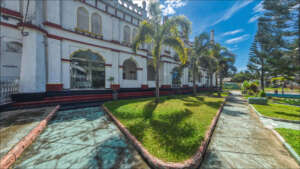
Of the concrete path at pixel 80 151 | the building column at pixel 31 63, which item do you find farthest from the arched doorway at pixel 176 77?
the building column at pixel 31 63

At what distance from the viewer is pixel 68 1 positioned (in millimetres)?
7879

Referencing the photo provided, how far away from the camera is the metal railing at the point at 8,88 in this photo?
5406 millimetres

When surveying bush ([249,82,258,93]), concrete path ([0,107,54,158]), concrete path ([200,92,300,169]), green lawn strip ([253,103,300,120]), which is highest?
bush ([249,82,258,93])

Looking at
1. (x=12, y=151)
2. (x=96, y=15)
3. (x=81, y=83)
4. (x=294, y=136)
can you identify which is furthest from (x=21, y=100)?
(x=294, y=136)

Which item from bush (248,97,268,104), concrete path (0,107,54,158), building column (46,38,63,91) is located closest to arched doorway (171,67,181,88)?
bush (248,97,268,104)

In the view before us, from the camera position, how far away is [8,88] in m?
5.67

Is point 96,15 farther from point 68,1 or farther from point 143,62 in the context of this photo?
point 143,62

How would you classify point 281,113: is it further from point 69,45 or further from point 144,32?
point 69,45

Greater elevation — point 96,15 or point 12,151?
point 96,15

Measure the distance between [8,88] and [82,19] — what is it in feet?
22.0

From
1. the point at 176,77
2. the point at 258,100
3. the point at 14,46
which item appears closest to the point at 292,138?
the point at 258,100

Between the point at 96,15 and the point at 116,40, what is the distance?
2563 millimetres

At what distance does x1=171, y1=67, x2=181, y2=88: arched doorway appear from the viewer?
16.3 m

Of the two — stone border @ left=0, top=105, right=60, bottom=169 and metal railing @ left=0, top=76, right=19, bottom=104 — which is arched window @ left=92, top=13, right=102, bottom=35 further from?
stone border @ left=0, top=105, right=60, bottom=169
